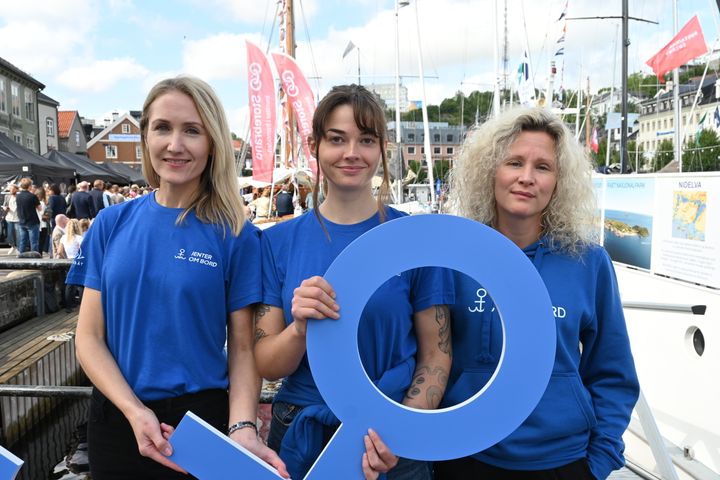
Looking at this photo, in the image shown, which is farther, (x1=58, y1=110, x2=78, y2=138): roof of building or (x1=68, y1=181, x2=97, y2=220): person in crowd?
(x1=58, y1=110, x2=78, y2=138): roof of building

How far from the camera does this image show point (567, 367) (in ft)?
5.74

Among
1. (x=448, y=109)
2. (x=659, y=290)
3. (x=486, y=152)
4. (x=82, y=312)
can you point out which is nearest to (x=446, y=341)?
(x=486, y=152)

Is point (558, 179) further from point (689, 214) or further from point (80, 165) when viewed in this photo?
point (80, 165)

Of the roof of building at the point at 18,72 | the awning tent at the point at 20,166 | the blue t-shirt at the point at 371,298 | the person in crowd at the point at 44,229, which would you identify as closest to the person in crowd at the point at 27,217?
the person in crowd at the point at 44,229

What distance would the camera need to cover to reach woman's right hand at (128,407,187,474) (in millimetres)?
1567

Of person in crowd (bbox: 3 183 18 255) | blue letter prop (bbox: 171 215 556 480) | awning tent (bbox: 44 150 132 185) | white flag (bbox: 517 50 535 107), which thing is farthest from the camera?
awning tent (bbox: 44 150 132 185)

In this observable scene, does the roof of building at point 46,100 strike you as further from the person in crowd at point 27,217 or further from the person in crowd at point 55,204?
the person in crowd at point 27,217

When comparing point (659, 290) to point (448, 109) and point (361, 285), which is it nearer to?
point (361, 285)

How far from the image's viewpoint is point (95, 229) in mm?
1815

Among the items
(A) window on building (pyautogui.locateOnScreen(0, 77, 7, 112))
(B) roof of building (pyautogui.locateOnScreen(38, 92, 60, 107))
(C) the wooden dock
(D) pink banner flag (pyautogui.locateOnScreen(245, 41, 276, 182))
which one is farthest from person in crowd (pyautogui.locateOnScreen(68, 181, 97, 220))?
(B) roof of building (pyautogui.locateOnScreen(38, 92, 60, 107))

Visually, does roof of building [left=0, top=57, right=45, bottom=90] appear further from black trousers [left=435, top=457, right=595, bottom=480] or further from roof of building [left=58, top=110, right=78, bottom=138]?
black trousers [left=435, top=457, right=595, bottom=480]

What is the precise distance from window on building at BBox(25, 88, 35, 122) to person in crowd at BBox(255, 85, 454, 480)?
47.1 meters

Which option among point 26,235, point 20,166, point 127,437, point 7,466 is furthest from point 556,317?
point 20,166

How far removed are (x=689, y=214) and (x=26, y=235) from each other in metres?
14.5
